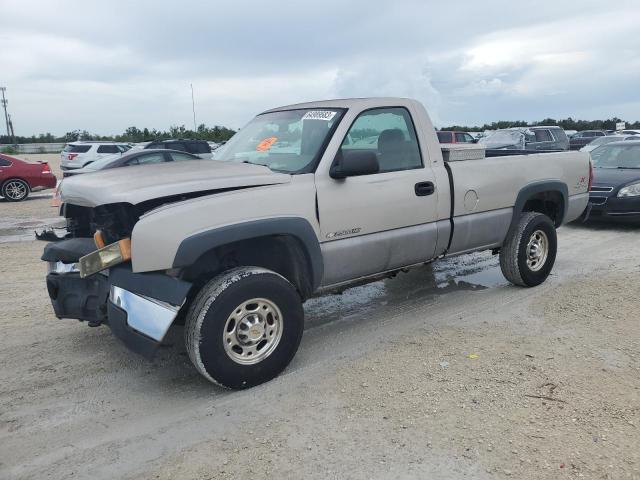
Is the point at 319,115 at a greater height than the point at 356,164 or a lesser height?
greater

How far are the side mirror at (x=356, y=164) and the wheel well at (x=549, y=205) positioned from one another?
269cm

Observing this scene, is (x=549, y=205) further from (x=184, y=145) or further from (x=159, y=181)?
(x=184, y=145)

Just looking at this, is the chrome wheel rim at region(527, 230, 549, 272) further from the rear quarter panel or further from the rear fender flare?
the rear quarter panel

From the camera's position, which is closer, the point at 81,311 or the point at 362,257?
the point at 81,311

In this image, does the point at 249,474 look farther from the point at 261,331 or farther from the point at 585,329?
the point at 585,329

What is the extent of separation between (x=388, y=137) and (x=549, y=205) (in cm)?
271

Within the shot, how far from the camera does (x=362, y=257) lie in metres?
4.46

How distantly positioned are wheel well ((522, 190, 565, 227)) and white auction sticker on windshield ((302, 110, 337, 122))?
269 centimetres

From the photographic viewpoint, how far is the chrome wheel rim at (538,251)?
6.06 meters

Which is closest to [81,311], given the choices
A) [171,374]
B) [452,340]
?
[171,374]

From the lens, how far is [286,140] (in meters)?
4.65

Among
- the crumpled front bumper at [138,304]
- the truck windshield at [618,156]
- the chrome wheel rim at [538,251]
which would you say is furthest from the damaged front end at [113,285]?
the truck windshield at [618,156]

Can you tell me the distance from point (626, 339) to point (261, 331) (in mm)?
2992

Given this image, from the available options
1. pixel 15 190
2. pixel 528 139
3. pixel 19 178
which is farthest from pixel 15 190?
pixel 528 139
